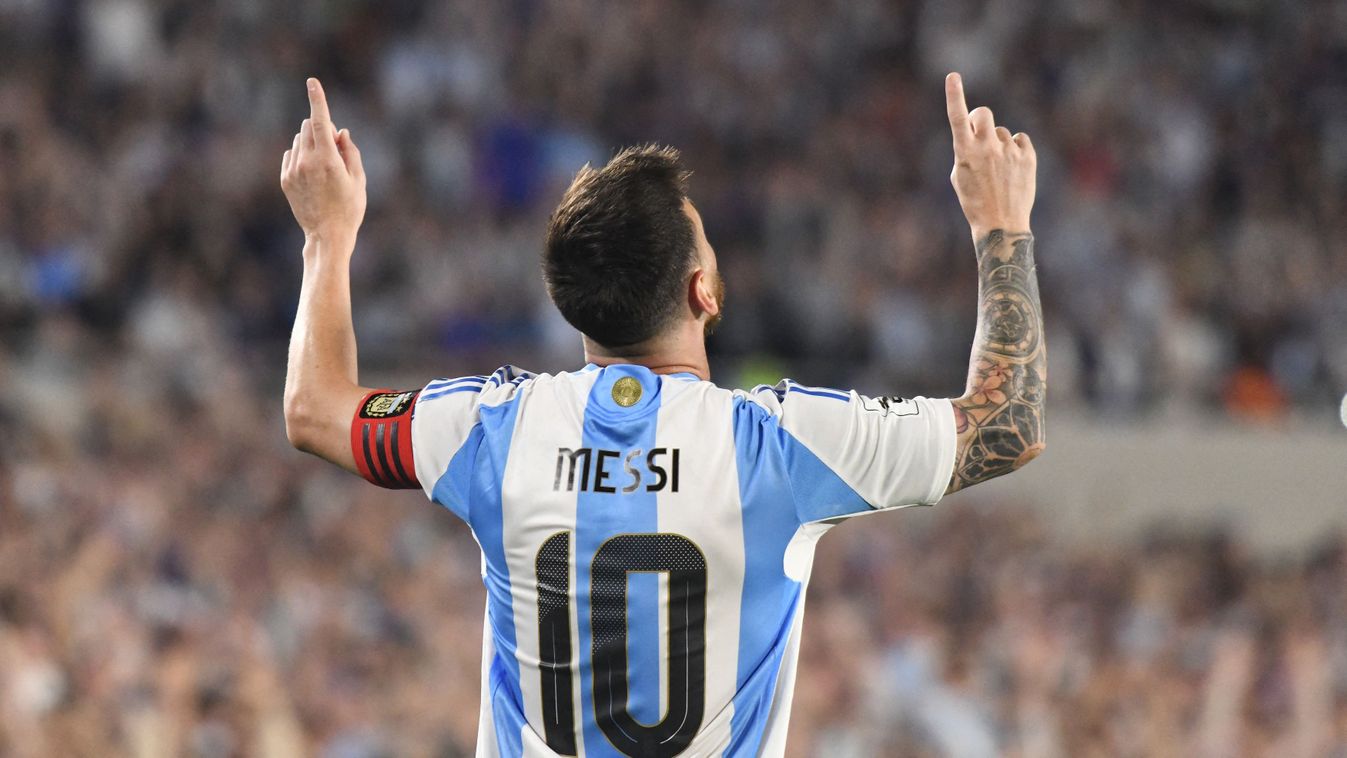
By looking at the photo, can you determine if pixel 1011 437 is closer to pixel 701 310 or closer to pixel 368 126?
pixel 701 310

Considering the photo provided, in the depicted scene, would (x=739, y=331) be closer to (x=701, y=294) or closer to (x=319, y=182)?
(x=319, y=182)

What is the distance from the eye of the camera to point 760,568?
2.41m

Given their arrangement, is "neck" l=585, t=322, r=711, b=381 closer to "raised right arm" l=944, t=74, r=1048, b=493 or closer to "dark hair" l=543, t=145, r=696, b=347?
"dark hair" l=543, t=145, r=696, b=347

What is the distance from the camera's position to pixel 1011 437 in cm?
240

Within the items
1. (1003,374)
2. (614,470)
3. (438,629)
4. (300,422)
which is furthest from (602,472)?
(438,629)

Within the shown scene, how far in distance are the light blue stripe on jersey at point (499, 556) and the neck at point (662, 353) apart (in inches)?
6.4

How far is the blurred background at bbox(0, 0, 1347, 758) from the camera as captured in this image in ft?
25.2

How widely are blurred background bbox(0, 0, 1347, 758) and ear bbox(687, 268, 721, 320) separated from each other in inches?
199

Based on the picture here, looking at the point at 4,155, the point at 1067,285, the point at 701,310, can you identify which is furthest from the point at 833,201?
the point at 701,310

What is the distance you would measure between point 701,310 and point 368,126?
369 inches

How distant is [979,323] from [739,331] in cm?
857

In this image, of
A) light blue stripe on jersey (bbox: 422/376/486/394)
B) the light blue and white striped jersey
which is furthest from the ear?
light blue stripe on jersey (bbox: 422/376/486/394)

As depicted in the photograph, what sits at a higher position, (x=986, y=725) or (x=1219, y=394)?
(x=1219, y=394)

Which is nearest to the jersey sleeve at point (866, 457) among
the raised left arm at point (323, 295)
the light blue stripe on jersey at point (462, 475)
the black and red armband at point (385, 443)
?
the light blue stripe on jersey at point (462, 475)
